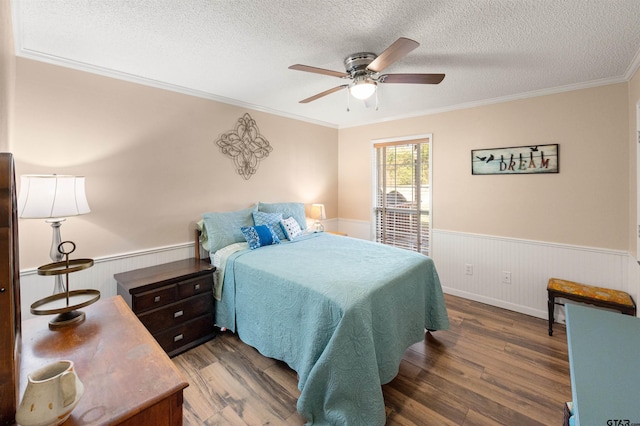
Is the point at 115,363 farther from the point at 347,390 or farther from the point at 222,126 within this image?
the point at 222,126

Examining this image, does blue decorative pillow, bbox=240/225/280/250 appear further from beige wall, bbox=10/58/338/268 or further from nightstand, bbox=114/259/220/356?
beige wall, bbox=10/58/338/268

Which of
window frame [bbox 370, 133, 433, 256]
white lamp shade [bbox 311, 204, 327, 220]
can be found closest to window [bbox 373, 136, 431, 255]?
window frame [bbox 370, 133, 433, 256]

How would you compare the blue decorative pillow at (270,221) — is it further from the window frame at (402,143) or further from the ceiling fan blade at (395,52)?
the ceiling fan blade at (395,52)

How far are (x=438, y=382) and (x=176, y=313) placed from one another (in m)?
2.24

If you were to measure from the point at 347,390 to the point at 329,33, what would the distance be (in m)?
2.30

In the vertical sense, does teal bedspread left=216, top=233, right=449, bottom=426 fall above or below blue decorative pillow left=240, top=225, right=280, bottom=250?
below

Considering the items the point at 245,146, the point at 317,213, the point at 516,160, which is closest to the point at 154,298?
the point at 245,146

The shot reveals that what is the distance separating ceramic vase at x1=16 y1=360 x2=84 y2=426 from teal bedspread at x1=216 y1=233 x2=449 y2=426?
1238 mm

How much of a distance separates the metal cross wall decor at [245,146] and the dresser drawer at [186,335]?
180cm

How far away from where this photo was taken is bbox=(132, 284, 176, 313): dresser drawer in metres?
2.24

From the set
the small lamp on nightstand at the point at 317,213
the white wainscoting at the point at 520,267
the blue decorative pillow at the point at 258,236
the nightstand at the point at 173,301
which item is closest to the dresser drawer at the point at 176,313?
the nightstand at the point at 173,301

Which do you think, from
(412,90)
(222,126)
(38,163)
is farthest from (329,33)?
(38,163)

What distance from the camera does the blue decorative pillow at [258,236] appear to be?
2.99 m

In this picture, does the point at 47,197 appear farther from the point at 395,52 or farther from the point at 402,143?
the point at 402,143
